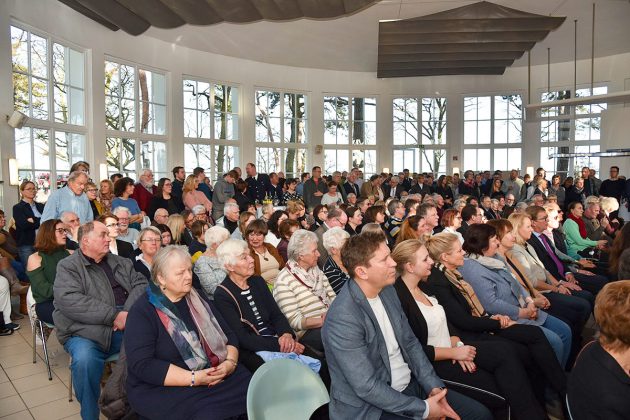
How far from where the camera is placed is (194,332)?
2.67 meters

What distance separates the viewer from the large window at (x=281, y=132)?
15.6 metres

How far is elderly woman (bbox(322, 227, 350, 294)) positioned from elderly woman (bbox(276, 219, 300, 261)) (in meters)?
1.23

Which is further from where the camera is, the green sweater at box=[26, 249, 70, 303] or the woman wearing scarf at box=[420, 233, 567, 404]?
the green sweater at box=[26, 249, 70, 303]

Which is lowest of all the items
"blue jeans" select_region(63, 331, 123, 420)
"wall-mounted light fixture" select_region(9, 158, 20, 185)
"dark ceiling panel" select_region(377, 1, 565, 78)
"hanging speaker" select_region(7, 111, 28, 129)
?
"blue jeans" select_region(63, 331, 123, 420)

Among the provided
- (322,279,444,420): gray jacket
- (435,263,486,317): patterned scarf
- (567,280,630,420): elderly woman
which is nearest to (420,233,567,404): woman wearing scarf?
(435,263,486,317): patterned scarf

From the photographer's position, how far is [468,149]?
1747cm

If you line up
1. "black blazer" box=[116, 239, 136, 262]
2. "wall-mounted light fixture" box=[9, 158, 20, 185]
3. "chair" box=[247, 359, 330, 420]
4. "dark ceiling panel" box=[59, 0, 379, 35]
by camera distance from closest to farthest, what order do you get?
1. "chair" box=[247, 359, 330, 420]
2. "black blazer" box=[116, 239, 136, 262]
3. "wall-mounted light fixture" box=[9, 158, 20, 185]
4. "dark ceiling panel" box=[59, 0, 379, 35]

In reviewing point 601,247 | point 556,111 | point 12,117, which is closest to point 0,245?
point 12,117

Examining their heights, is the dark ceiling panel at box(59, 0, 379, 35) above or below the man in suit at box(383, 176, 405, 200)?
above

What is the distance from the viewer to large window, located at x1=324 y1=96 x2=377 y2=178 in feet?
55.1

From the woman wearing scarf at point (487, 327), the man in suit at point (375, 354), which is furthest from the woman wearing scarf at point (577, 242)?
the man in suit at point (375, 354)

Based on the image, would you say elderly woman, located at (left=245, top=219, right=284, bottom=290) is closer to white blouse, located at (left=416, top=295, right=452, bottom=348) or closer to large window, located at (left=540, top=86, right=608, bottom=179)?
white blouse, located at (left=416, top=295, right=452, bottom=348)

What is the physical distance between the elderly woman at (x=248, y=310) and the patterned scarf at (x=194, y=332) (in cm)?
29

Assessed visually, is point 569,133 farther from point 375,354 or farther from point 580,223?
point 375,354
